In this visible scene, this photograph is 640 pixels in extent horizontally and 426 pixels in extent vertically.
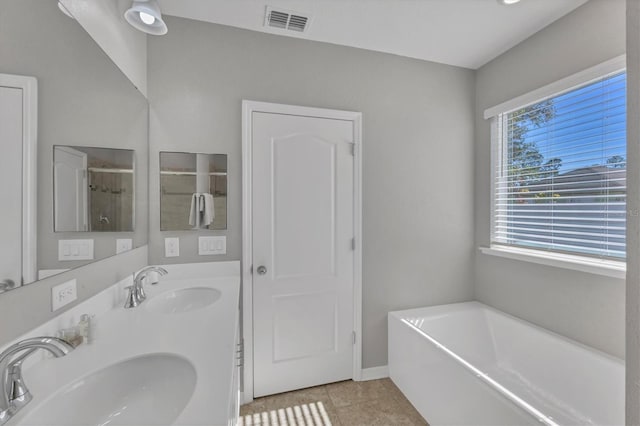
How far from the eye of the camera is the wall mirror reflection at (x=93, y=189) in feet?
3.50

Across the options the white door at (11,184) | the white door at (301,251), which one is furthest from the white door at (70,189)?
the white door at (301,251)

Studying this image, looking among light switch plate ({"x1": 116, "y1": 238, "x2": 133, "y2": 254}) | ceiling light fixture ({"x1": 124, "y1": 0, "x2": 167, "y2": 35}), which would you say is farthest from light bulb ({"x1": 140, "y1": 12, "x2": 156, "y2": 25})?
light switch plate ({"x1": 116, "y1": 238, "x2": 133, "y2": 254})

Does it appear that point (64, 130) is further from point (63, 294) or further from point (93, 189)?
point (63, 294)

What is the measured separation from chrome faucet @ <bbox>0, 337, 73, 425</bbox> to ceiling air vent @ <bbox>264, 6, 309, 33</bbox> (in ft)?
6.47

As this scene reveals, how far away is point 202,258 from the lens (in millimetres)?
1877

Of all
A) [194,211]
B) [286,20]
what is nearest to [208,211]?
[194,211]

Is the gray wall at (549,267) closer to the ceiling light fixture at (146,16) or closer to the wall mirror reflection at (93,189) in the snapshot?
the ceiling light fixture at (146,16)

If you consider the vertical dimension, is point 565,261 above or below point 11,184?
below

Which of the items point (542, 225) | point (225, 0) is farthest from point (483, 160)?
point (225, 0)

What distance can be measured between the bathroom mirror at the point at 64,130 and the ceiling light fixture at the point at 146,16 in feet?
0.90

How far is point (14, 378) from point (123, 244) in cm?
94

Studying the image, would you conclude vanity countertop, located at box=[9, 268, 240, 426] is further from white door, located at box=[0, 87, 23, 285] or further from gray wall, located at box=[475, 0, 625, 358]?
gray wall, located at box=[475, 0, 625, 358]

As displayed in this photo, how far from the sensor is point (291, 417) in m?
1.84

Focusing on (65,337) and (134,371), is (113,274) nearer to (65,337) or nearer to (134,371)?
(65,337)
